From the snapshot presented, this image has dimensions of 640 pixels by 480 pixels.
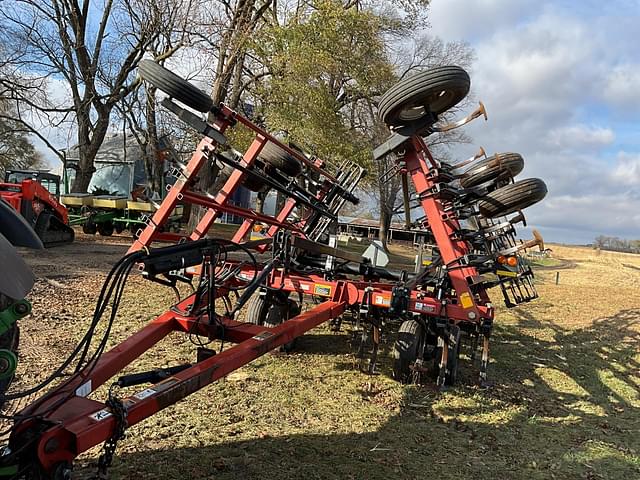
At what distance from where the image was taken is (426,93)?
16.4ft

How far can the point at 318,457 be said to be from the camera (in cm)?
368

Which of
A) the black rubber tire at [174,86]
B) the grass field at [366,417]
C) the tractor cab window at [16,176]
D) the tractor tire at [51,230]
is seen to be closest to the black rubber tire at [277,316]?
the grass field at [366,417]

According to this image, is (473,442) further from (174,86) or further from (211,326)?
(174,86)

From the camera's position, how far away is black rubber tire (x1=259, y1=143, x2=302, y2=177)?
263 inches

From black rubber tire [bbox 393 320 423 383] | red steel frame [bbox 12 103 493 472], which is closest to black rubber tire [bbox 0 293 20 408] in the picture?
red steel frame [bbox 12 103 493 472]

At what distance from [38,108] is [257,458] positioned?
2192cm

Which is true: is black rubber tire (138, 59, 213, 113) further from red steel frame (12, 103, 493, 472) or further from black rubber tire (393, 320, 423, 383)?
black rubber tire (393, 320, 423, 383)

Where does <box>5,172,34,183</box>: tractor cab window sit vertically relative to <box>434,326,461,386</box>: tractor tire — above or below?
above

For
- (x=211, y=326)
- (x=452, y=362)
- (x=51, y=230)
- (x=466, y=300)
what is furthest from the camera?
(x=51, y=230)

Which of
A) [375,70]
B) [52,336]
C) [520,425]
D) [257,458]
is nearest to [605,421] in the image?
[520,425]

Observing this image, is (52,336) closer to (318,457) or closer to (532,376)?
(318,457)

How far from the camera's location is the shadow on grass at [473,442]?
3.47 m

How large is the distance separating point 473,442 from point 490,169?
346cm

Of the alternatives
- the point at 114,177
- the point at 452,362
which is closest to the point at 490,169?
the point at 452,362
